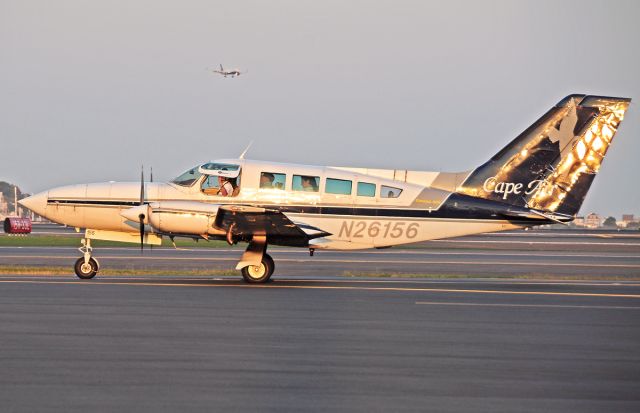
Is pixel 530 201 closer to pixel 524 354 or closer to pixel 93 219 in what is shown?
pixel 93 219

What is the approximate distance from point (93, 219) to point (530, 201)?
11.3m

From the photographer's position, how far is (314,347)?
11.9m

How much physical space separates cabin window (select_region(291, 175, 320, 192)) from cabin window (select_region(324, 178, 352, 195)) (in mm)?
260

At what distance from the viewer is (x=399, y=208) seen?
77.8ft

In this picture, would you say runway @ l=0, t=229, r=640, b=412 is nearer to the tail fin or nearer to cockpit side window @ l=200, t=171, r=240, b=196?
cockpit side window @ l=200, t=171, r=240, b=196

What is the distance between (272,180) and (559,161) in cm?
752

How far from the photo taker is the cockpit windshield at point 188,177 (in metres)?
23.5

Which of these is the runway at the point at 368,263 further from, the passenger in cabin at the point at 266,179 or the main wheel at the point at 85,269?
the main wheel at the point at 85,269

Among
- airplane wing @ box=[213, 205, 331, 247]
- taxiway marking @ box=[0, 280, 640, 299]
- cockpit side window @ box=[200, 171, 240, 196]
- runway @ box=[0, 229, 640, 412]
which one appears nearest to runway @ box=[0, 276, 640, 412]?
runway @ box=[0, 229, 640, 412]

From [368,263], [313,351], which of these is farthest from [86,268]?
[368,263]

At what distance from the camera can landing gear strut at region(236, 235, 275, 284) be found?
900 inches

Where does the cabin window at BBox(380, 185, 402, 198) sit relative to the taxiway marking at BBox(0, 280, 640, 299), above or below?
above

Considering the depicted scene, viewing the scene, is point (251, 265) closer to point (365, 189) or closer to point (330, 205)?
point (330, 205)

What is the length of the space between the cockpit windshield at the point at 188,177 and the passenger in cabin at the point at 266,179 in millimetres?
1585
